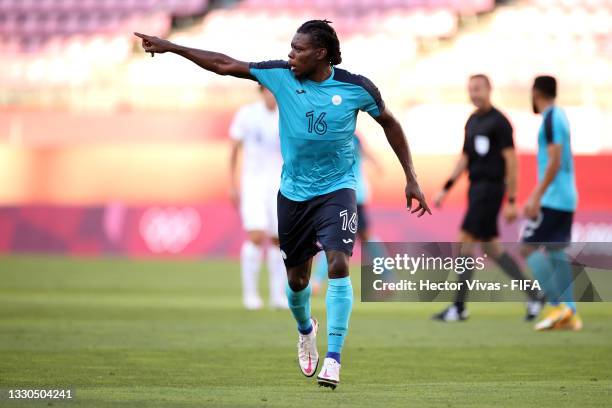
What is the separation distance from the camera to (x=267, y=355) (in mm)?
8820

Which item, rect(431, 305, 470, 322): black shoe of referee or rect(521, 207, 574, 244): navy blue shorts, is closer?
rect(521, 207, 574, 244): navy blue shorts

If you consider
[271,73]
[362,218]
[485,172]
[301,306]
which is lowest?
[362,218]

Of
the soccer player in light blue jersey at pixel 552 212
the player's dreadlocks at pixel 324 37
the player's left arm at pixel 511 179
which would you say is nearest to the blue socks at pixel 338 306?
the player's dreadlocks at pixel 324 37

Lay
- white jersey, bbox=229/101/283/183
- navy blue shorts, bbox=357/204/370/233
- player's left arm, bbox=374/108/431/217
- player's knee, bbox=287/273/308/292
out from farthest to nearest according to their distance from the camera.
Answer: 1. navy blue shorts, bbox=357/204/370/233
2. white jersey, bbox=229/101/283/183
3. player's knee, bbox=287/273/308/292
4. player's left arm, bbox=374/108/431/217

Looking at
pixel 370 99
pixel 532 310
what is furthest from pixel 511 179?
pixel 370 99

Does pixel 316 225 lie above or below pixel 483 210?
above

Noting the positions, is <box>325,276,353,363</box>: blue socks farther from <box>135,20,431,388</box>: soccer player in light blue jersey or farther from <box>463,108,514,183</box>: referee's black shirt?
<box>463,108,514,183</box>: referee's black shirt

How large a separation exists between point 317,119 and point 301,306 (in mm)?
1317

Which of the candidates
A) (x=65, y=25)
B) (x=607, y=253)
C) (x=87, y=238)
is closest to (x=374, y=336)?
(x=607, y=253)

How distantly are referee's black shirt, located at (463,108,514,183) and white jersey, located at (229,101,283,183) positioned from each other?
7.17ft

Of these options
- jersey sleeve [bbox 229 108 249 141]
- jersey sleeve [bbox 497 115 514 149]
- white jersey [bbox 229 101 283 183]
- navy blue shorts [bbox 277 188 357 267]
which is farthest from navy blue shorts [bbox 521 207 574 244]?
navy blue shorts [bbox 277 188 357 267]

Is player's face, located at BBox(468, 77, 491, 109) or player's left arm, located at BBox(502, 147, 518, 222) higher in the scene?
player's face, located at BBox(468, 77, 491, 109)

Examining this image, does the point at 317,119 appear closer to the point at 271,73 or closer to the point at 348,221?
the point at 271,73

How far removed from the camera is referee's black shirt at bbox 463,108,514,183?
12250mm
